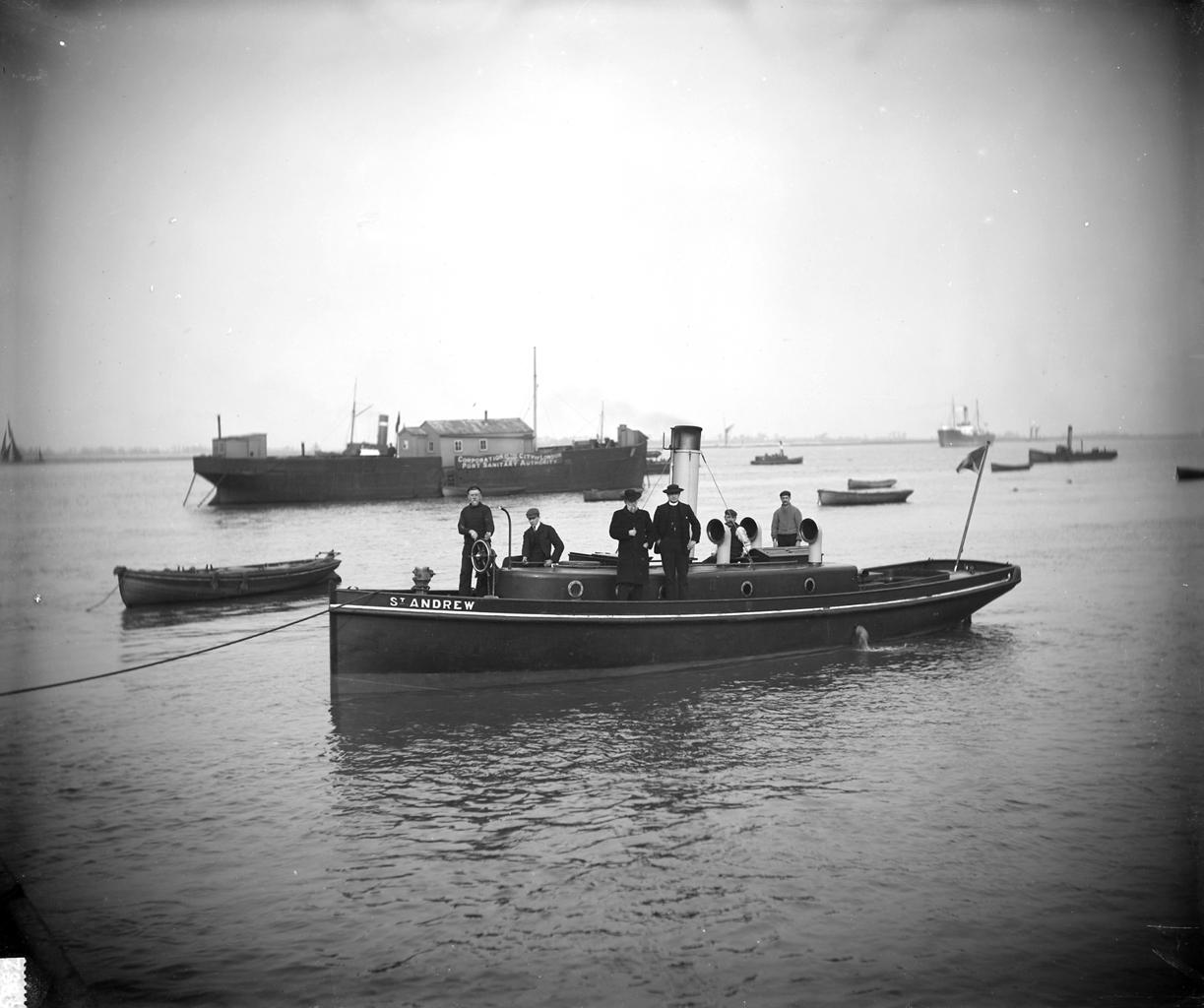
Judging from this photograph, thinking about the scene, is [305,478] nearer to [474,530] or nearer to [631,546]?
[474,530]

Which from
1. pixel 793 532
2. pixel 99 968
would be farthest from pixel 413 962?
pixel 793 532

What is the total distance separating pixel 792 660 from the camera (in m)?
16.0

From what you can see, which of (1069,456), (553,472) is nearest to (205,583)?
(553,472)

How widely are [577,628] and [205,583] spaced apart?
14.8 m

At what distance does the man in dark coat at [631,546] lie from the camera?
14094mm

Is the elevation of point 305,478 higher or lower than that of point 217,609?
higher

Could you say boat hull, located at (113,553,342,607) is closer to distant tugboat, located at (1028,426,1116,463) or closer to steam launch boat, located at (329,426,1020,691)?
steam launch boat, located at (329,426,1020,691)

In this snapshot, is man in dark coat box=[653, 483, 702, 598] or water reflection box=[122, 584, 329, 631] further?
water reflection box=[122, 584, 329, 631]

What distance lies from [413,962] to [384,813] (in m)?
3.02

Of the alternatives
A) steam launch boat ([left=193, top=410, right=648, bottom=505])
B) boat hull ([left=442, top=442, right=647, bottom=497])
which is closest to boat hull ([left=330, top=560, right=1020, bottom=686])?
steam launch boat ([left=193, top=410, right=648, bottom=505])

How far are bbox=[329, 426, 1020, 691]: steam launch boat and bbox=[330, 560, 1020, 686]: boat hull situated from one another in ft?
0.06

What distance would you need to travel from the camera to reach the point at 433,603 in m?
13.8

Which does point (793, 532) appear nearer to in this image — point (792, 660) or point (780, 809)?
point (792, 660)

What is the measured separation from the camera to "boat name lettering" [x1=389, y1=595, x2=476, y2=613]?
1373 centimetres
